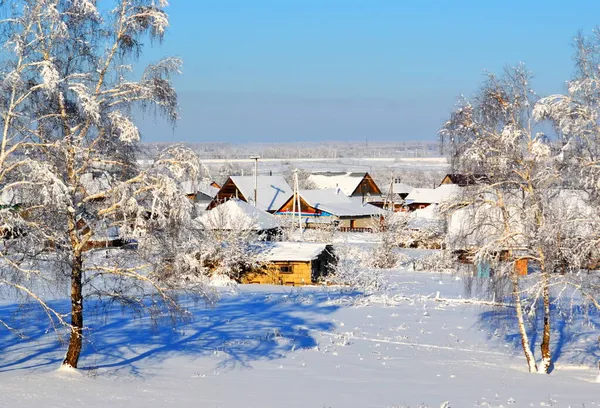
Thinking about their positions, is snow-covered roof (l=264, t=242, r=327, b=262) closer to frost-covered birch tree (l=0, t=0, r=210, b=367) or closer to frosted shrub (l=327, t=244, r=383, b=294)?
frosted shrub (l=327, t=244, r=383, b=294)

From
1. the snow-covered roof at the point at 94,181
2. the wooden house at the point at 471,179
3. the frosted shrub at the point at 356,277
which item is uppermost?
the wooden house at the point at 471,179

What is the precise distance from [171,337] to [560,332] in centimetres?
1320

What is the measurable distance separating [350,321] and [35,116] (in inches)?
638

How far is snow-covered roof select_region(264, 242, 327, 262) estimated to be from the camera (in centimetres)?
4039

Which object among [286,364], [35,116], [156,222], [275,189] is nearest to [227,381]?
[286,364]

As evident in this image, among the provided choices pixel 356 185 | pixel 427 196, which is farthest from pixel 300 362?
pixel 356 185

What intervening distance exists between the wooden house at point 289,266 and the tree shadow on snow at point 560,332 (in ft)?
44.0

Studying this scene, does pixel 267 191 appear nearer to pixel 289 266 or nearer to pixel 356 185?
pixel 356 185

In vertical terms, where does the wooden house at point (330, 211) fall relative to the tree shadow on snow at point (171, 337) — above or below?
above

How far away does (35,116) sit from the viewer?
14836mm

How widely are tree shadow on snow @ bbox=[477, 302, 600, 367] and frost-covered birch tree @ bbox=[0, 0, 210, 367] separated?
10.8 metres

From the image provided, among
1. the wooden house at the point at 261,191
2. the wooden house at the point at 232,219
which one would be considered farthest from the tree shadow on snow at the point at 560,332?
the wooden house at the point at 261,191

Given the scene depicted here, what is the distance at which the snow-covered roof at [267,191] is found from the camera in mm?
84125

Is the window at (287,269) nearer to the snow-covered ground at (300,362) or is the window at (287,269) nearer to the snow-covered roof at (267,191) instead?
the snow-covered ground at (300,362)
